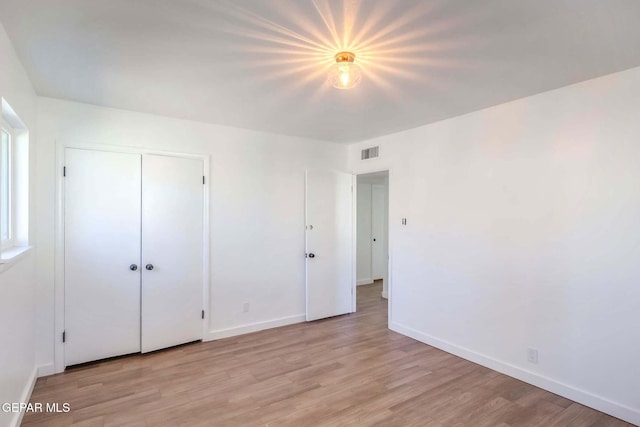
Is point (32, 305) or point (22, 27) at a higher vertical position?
point (22, 27)

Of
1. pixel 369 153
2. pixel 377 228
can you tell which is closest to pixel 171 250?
pixel 369 153

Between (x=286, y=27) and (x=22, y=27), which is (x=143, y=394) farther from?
(x=286, y=27)

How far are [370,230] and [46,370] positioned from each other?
18.7ft

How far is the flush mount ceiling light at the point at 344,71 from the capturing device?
215 centimetres

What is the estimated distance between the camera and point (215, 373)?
10.0ft

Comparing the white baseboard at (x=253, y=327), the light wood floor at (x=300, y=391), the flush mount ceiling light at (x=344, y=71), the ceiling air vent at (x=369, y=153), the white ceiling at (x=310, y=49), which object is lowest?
Result: the light wood floor at (x=300, y=391)

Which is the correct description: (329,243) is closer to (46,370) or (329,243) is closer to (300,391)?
(300,391)

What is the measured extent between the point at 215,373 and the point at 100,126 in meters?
2.67

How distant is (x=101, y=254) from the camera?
3252 mm

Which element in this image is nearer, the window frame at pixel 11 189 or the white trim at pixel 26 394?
the white trim at pixel 26 394

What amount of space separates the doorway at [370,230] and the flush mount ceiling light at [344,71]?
4.70 meters

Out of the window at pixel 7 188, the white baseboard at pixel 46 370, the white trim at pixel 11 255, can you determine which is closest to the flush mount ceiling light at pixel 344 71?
the white trim at pixel 11 255

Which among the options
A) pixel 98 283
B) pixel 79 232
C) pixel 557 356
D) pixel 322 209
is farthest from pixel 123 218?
pixel 557 356

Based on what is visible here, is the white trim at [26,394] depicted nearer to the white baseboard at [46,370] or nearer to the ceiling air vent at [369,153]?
the white baseboard at [46,370]
